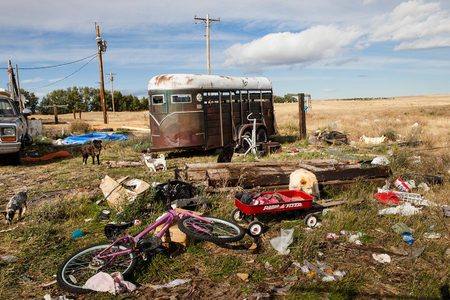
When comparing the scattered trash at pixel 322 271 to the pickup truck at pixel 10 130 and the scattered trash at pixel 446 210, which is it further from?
the pickup truck at pixel 10 130

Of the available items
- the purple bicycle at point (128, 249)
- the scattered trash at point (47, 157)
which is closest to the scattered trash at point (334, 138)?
the scattered trash at point (47, 157)

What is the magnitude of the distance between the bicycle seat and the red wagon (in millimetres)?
1778

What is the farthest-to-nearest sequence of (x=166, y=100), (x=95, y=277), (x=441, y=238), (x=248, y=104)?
(x=248, y=104), (x=166, y=100), (x=441, y=238), (x=95, y=277)

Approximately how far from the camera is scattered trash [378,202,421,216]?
5952 millimetres

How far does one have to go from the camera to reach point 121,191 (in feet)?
21.7

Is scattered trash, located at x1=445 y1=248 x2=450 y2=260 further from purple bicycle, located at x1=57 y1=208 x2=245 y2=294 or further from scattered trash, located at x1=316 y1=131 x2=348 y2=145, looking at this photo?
scattered trash, located at x1=316 y1=131 x2=348 y2=145

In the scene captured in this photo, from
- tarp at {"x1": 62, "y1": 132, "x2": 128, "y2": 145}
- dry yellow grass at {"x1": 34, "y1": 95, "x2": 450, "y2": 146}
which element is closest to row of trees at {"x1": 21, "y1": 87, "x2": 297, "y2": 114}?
dry yellow grass at {"x1": 34, "y1": 95, "x2": 450, "y2": 146}

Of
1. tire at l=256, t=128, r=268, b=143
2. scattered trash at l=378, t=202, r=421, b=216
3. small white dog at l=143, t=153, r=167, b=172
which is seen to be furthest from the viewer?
tire at l=256, t=128, r=268, b=143

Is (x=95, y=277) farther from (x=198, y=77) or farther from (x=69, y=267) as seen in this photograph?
(x=198, y=77)

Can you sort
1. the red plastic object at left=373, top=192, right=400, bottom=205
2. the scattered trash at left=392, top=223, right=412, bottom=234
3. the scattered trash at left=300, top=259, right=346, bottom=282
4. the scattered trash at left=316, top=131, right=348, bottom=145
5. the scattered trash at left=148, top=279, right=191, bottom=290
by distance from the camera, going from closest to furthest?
the scattered trash at left=148, top=279, right=191, bottom=290 < the scattered trash at left=300, top=259, right=346, bottom=282 < the scattered trash at left=392, top=223, right=412, bottom=234 < the red plastic object at left=373, top=192, right=400, bottom=205 < the scattered trash at left=316, top=131, right=348, bottom=145

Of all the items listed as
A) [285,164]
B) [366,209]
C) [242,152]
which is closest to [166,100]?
[242,152]

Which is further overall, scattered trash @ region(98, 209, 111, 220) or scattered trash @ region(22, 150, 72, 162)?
scattered trash @ region(22, 150, 72, 162)

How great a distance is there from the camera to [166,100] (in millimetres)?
12219

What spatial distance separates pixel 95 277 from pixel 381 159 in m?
7.91
